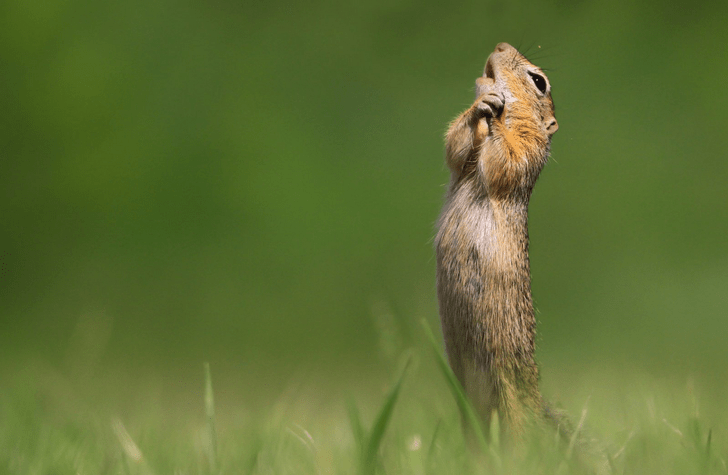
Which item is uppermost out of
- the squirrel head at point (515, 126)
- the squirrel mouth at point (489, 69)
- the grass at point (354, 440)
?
the squirrel mouth at point (489, 69)

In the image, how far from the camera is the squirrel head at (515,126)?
2133 millimetres

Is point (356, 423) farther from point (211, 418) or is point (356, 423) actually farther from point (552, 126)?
point (552, 126)

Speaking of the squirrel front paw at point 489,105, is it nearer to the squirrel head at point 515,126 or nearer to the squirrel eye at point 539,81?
the squirrel head at point 515,126

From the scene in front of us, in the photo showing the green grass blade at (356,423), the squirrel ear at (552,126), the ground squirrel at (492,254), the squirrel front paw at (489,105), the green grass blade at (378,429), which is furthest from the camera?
the squirrel ear at (552,126)

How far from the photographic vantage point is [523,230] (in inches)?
82.6

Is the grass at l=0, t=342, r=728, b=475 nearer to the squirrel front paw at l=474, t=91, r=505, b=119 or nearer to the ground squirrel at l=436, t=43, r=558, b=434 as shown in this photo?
the ground squirrel at l=436, t=43, r=558, b=434

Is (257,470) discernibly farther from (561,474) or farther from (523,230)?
(523,230)

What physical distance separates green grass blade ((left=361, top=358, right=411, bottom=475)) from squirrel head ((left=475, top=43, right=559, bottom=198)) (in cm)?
104

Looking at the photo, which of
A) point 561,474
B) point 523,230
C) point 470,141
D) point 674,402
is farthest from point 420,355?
point 674,402

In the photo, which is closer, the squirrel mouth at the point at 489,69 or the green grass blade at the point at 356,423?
the green grass blade at the point at 356,423

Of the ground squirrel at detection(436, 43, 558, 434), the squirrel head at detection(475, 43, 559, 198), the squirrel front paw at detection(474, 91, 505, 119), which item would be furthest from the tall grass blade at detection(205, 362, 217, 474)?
the squirrel front paw at detection(474, 91, 505, 119)

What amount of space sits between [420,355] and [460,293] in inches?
12.7

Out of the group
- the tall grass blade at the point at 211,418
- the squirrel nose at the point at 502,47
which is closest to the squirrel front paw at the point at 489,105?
the squirrel nose at the point at 502,47

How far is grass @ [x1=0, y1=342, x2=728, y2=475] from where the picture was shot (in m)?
1.43
